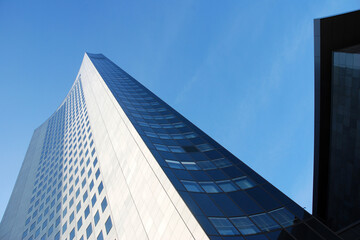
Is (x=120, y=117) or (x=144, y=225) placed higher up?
(x=120, y=117)

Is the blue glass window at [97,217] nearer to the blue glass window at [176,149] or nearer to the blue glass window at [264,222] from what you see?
the blue glass window at [176,149]

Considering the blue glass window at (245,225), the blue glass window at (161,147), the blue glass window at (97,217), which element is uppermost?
the blue glass window at (161,147)

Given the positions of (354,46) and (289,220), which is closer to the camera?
(289,220)

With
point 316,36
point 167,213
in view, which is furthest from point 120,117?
point 316,36

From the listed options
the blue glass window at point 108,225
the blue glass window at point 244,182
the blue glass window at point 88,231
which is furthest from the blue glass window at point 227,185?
the blue glass window at point 88,231

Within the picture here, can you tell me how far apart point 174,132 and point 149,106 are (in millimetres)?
14089

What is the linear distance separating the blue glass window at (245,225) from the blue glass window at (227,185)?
3.61 metres

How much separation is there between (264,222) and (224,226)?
9.58 ft

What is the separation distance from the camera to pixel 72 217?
37.1m

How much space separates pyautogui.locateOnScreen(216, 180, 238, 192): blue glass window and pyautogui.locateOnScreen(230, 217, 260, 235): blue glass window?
3.61 metres

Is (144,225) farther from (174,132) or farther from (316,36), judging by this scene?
(316,36)

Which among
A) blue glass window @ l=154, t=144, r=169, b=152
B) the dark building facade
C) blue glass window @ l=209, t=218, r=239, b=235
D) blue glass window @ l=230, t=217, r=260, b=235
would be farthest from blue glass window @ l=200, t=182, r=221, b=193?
blue glass window @ l=154, t=144, r=169, b=152

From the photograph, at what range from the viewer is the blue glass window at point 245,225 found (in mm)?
16219

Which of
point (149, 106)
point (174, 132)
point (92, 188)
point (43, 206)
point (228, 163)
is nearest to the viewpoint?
point (228, 163)
